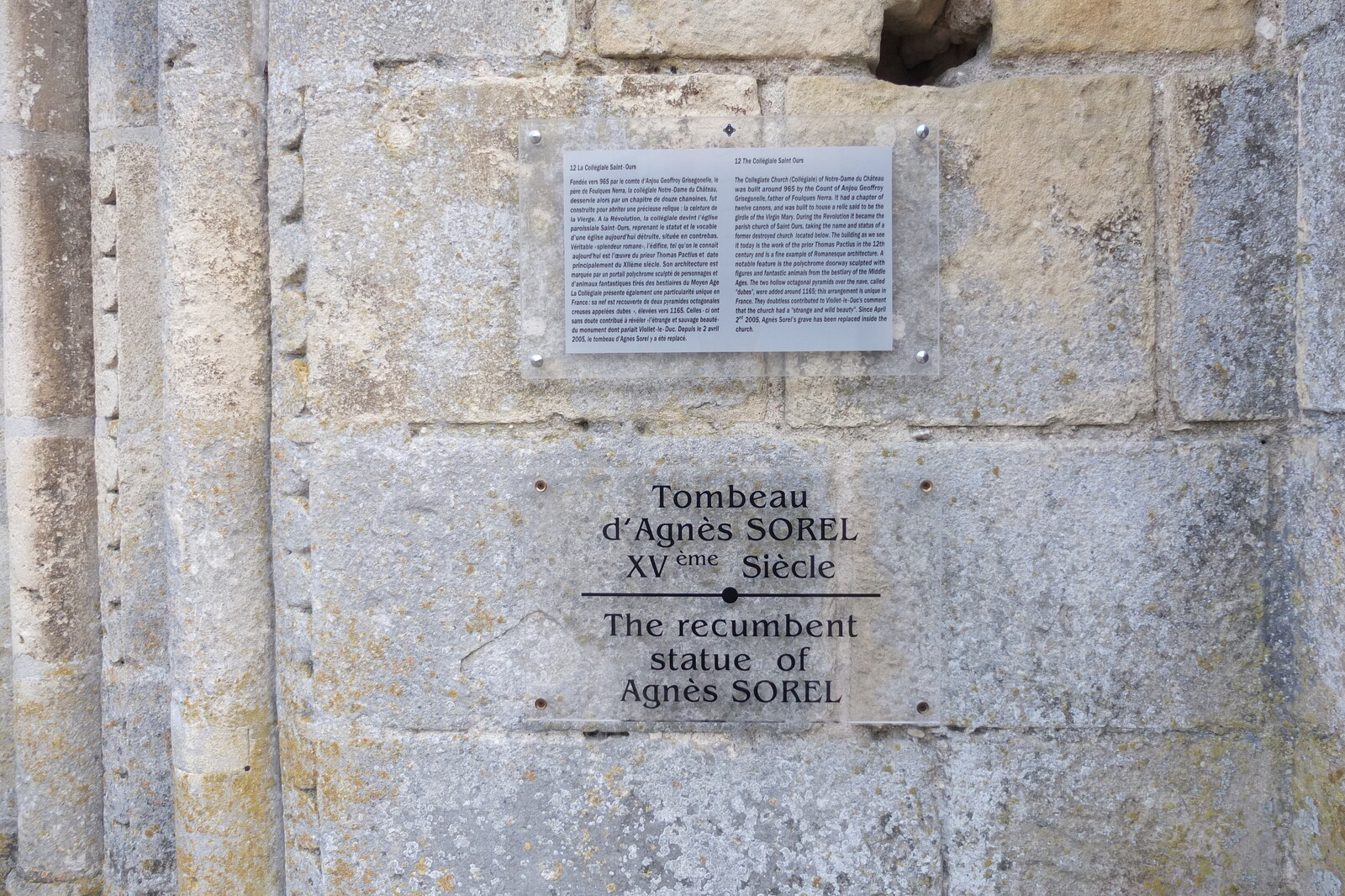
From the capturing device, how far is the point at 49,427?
2018 millimetres

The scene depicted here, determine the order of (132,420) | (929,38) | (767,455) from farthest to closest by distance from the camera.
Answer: (132,420) < (929,38) < (767,455)

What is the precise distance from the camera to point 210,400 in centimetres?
172

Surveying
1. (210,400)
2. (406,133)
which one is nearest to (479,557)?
(210,400)

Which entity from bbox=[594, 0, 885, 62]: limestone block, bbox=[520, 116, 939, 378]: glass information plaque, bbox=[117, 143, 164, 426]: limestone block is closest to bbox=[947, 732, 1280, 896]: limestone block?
bbox=[520, 116, 939, 378]: glass information plaque

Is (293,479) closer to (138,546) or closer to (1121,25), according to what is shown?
(138,546)

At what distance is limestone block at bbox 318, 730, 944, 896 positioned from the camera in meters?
1.66

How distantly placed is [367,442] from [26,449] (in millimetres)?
1015

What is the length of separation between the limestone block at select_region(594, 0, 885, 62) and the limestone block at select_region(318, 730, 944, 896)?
4.64 feet

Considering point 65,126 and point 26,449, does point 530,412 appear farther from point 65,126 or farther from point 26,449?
point 65,126

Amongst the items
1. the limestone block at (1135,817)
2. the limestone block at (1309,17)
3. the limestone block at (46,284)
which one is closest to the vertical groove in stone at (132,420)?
the limestone block at (46,284)

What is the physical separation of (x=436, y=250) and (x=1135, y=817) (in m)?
1.84

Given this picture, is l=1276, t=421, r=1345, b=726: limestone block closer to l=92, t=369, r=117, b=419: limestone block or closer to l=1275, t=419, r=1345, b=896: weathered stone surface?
l=1275, t=419, r=1345, b=896: weathered stone surface

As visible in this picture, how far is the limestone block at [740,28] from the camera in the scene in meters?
1.65

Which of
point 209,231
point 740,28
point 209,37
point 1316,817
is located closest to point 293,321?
point 209,231
